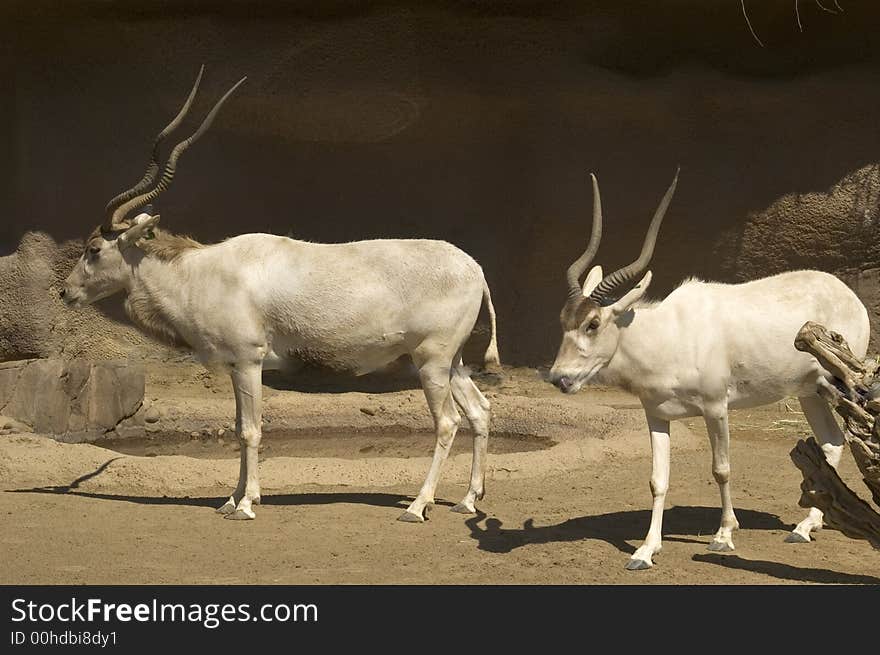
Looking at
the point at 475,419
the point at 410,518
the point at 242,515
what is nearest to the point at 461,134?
the point at 475,419

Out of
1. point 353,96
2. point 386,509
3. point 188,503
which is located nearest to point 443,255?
point 386,509

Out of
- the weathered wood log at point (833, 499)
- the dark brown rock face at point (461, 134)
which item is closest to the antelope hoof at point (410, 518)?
the weathered wood log at point (833, 499)

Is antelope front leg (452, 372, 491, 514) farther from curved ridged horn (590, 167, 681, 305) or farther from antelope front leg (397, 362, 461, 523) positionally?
curved ridged horn (590, 167, 681, 305)

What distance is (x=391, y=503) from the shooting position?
8.81 m

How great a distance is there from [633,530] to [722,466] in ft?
2.88

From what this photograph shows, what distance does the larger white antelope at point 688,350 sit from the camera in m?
6.89

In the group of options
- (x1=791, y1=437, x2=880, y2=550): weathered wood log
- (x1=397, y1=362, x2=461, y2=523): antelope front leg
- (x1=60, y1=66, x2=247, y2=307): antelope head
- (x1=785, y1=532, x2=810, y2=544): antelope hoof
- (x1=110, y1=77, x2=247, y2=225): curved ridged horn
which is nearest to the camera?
(x1=791, y1=437, x2=880, y2=550): weathered wood log

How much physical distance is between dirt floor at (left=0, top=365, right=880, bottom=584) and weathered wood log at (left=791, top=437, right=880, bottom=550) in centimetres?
30

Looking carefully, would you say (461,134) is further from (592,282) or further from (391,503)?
(592,282)

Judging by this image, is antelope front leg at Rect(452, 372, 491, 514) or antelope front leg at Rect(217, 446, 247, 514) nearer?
antelope front leg at Rect(217, 446, 247, 514)

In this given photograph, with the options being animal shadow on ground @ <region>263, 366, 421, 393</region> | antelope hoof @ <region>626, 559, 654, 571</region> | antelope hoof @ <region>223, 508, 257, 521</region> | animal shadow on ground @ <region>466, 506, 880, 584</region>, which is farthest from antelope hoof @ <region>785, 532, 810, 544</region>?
animal shadow on ground @ <region>263, 366, 421, 393</region>

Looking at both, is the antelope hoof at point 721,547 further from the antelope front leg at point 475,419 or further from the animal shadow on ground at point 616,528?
the antelope front leg at point 475,419

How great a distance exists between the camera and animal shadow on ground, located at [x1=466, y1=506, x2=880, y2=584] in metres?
6.81

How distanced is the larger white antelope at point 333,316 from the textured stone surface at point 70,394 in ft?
8.41
